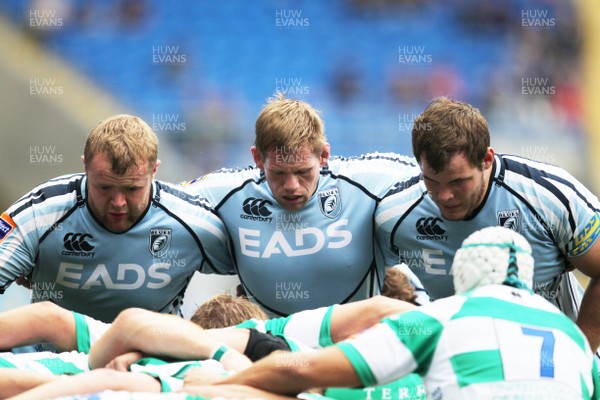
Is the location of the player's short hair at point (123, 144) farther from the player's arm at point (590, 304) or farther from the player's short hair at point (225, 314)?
the player's arm at point (590, 304)

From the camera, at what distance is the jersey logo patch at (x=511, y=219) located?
3.95 metres

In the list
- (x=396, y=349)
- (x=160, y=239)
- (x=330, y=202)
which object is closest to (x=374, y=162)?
(x=330, y=202)

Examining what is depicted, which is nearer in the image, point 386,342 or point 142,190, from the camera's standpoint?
point 386,342

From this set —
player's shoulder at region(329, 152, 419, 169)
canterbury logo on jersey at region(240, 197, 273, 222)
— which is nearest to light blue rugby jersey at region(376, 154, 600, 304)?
player's shoulder at region(329, 152, 419, 169)

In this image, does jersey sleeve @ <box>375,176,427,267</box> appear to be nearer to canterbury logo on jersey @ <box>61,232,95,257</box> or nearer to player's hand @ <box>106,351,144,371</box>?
canterbury logo on jersey @ <box>61,232,95,257</box>

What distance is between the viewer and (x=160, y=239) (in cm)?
421

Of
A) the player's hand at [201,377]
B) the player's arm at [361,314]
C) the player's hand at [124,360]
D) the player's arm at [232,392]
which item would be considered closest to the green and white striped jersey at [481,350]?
the player's arm at [232,392]

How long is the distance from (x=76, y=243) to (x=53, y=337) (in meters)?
0.75

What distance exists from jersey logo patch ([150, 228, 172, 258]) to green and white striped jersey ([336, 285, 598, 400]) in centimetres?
176

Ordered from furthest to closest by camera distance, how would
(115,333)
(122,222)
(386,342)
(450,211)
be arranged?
(122,222)
(450,211)
(115,333)
(386,342)

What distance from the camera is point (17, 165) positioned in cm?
696

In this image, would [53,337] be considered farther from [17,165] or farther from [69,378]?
[17,165]

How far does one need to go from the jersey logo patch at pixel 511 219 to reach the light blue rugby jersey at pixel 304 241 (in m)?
0.53

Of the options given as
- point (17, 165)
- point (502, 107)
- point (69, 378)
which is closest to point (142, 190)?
point (69, 378)
